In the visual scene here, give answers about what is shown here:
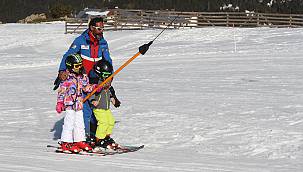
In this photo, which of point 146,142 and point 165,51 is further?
point 165,51

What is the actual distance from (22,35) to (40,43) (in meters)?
6.43

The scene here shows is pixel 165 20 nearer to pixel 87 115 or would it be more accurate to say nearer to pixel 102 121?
pixel 87 115

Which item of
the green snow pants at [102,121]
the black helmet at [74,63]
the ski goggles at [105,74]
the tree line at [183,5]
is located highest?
the black helmet at [74,63]

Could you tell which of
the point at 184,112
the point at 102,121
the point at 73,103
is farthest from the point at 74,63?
the point at 184,112

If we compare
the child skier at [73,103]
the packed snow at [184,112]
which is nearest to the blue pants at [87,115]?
the child skier at [73,103]

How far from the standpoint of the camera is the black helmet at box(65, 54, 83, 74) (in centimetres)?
948

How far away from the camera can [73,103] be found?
9.55 metres

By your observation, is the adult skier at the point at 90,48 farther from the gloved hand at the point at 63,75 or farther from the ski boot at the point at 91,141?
the gloved hand at the point at 63,75

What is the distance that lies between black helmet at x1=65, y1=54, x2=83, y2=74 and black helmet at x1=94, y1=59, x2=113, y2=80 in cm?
34

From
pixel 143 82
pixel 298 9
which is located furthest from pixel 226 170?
pixel 298 9

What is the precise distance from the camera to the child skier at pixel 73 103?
9516mm

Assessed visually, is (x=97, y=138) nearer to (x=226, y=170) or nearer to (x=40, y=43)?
(x=226, y=170)

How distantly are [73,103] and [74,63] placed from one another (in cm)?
52

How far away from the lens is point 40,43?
4047 centimetres
